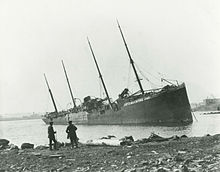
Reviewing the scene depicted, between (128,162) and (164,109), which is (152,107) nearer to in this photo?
(164,109)

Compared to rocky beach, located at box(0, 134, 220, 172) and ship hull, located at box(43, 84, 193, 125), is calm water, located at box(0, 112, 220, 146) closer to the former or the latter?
ship hull, located at box(43, 84, 193, 125)

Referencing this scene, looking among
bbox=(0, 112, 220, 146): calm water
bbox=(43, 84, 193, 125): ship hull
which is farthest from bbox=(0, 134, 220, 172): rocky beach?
bbox=(43, 84, 193, 125): ship hull

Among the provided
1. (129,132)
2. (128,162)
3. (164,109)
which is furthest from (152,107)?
(128,162)

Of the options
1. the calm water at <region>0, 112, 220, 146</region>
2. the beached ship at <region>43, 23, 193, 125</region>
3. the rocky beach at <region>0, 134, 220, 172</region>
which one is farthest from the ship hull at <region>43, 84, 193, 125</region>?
the rocky beach at <region>0, 134, 220, 172</region>

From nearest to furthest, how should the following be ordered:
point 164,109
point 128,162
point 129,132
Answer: point 128,162 → point 129,132 → point 164,109

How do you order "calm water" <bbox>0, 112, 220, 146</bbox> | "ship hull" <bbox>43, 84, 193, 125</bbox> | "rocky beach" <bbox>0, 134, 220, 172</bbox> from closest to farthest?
1. "rocky beach" <bbox>0, 134, 220, 172</bbox>
2. "calm water" <bbox>0, 112, 220, 146</bbox>
3. "ship hull" <bbox>43, 84, 193, 125</bbox>

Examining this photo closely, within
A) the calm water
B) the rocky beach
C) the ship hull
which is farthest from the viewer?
the ship hull

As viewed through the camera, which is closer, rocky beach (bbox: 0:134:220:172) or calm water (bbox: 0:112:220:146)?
rocky beach (bbox: 0:134:220:172)

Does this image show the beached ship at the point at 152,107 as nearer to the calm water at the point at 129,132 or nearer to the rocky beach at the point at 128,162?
the calm water at the point at 129,132

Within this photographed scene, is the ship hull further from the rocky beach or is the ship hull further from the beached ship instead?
the rocky beach

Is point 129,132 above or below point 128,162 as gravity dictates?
below

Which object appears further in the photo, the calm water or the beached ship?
the beached ship

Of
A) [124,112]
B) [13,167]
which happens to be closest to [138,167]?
[13,167]

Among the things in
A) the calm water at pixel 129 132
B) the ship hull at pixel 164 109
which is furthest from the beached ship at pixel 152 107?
the calm water at pixel 129 132
